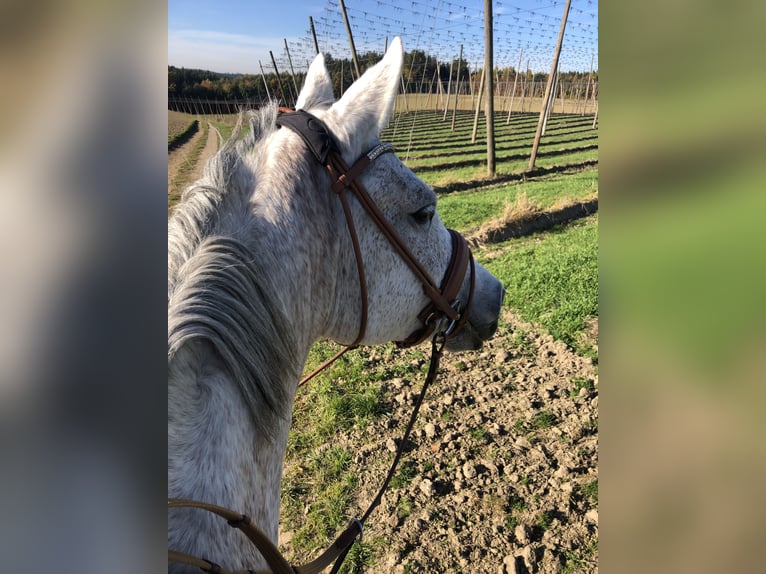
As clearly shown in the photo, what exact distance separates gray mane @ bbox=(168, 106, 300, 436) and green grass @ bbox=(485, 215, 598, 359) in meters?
4.36

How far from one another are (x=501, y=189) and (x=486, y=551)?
1132cm

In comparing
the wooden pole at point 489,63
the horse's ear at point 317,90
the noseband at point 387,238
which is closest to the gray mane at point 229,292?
the noseband at point 387,238

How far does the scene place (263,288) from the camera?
1325 millimetres

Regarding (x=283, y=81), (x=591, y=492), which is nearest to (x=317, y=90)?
(x=591, y=492)

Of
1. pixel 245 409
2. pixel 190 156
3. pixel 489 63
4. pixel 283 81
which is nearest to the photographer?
pixel 245 409

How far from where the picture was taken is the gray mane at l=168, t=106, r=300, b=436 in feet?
3.93

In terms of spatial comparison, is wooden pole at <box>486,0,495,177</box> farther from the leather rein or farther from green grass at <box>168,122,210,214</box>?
the leather rein

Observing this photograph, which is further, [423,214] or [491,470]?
[491,470]

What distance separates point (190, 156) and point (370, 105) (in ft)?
46.2

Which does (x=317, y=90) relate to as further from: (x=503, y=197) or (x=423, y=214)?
(x=503, y=197)
